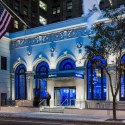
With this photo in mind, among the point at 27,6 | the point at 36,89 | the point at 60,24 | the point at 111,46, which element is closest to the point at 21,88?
the point at 36,89

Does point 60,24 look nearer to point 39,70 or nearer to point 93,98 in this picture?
point 39,70

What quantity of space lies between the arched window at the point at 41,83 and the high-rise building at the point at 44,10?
20.0 m

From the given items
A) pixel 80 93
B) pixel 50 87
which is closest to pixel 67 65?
pixel 50 87

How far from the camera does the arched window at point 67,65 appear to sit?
35000mm

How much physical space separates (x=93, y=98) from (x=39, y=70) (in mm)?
7934

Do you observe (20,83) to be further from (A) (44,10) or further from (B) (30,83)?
(A) (44,10)

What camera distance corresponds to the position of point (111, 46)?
78.3 ft

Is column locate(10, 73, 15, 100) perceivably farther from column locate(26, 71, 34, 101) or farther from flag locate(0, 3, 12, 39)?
flag locate(0, 3, 12, 39)

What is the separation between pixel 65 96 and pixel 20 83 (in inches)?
261

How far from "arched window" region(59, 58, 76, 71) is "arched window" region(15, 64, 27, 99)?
547 cm

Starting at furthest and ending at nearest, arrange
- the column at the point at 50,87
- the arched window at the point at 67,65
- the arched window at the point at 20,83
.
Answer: the arched window at the point at 20,83 → the column at the point at 50,87 → the arched window at the point at 67,65

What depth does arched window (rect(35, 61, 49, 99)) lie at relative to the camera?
36.9m

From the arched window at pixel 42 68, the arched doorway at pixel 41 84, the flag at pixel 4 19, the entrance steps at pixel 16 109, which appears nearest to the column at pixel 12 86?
the arched doorway at pixel 41 84

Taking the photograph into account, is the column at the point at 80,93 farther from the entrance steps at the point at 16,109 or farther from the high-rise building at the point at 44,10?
the high-rise building at the point at 44,10
